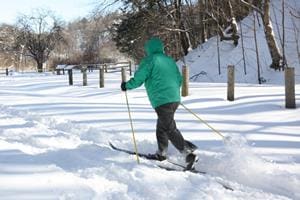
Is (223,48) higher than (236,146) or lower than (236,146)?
higher

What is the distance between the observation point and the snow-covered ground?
506cm

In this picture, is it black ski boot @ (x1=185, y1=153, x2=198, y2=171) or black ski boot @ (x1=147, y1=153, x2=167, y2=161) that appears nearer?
black ski boot @ (x1=185, y1=153, x2=198, y2=171)

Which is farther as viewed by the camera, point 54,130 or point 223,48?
point 223,48

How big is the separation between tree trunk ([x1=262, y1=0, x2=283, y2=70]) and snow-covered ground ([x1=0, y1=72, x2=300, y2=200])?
26.4ft

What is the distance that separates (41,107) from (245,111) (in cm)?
565

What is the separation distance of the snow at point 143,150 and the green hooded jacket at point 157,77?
0.91m

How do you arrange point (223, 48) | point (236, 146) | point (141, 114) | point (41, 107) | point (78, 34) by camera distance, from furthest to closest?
point (78, 34) < point (223, 48) < point (41, 107) < point (141, 114) < point (236, 146)

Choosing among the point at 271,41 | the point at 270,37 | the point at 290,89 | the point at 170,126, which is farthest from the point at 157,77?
the point at 271,41

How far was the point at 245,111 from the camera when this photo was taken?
35.5 feet

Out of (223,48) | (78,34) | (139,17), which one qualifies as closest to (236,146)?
(223,48)

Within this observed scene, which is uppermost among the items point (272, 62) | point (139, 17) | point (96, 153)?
point (139, 17)

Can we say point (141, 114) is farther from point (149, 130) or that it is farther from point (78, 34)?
point (78, 34)

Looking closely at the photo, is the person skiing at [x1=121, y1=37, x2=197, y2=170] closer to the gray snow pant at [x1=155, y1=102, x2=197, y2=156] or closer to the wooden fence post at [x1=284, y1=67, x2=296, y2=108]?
the gray snow pant at [x1=155, y1=102, x2=197, y2=156]

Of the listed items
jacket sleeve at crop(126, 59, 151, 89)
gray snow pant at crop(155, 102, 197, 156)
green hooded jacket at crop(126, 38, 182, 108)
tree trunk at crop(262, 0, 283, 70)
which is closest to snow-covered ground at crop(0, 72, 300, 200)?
gray snow pant at crop(155, 102, 197, 156)
